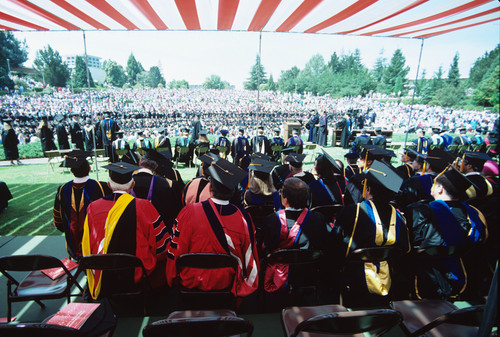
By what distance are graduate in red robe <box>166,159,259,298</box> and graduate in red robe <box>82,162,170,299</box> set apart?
0.33 m

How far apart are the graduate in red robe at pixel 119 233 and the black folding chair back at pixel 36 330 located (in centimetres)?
91

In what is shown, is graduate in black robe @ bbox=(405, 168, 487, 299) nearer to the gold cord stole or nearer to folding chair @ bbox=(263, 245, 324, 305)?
the gold cord stole

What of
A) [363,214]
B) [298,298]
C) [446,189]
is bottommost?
[298,298]

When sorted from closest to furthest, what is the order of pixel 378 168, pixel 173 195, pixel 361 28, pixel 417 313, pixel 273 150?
pixel 417 313 < pixel 378 168 < pixel 173 195 < pixel 361 28 < pixel 273 150

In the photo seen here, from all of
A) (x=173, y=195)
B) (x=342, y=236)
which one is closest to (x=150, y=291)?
(x=173, y=195)

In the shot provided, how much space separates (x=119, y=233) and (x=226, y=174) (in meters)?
1.08

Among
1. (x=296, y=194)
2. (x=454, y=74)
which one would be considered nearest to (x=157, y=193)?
(x=296, y=194)

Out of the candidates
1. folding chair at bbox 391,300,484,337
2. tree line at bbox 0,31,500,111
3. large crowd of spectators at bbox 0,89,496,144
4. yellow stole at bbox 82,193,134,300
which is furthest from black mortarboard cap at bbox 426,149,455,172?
tree line at bbox 0,31,500,111

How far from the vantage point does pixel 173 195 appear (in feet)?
11.6

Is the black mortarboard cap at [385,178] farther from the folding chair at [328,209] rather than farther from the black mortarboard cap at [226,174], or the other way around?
the black mortarboard cap at [226,174]

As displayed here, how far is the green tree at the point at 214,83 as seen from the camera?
94312mm

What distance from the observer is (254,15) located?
14.3 feet

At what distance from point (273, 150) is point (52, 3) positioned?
24.0 feet

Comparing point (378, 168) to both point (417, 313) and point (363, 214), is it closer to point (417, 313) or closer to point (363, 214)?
→ point (363, 214)
